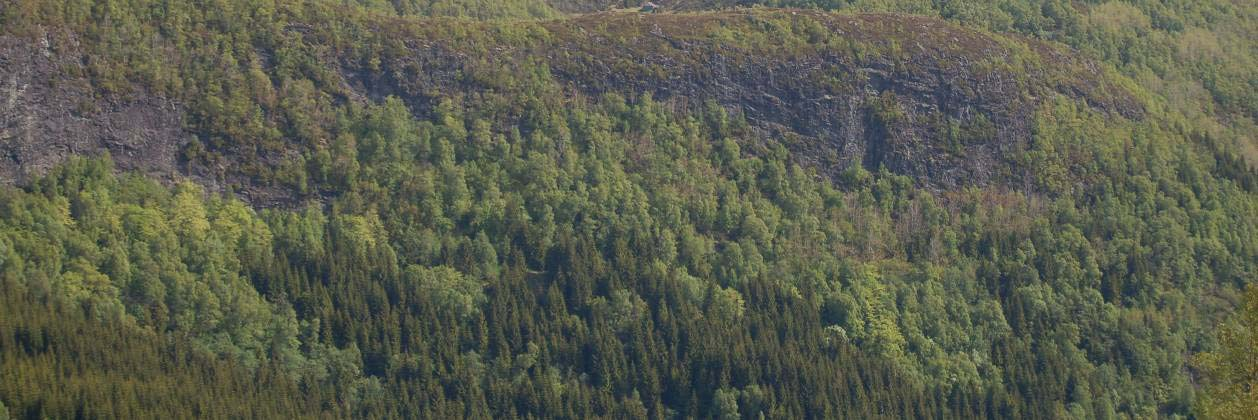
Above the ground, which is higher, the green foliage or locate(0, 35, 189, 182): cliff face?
the green foliage

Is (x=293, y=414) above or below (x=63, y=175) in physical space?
below

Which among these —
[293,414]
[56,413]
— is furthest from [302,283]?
[56,413]

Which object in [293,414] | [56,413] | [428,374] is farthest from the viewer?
[428,374]

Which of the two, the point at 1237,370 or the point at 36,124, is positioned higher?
the point at 1237,370

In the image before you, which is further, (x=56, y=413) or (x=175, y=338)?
(x=175, y=338)

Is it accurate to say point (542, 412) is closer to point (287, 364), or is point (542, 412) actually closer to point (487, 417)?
point (487, 417)

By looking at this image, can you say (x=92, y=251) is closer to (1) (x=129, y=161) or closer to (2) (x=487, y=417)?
(1) (x=129, y=161)

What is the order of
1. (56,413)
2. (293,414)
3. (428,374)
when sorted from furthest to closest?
1. (428,374)
2. (293,414)
3. (56,413)

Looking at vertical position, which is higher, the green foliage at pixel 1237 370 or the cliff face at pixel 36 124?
the green foliage at pixel 1237 370

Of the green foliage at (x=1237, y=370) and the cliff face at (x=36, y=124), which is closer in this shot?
the green foliage at (x=1237, y=370)

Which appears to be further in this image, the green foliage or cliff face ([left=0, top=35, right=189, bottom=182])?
cliff face ([left=0, top=35, right=189, bottom=182])

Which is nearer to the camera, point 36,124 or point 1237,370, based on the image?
point 1237,370
